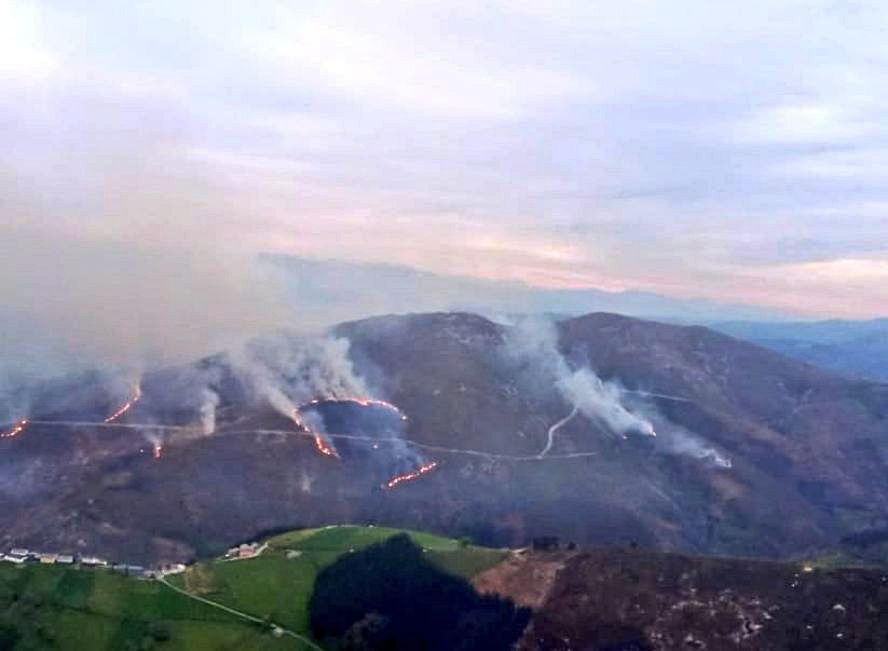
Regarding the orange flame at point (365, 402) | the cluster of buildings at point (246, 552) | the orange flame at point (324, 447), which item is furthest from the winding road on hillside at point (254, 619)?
the orange flame at point (365, 402)

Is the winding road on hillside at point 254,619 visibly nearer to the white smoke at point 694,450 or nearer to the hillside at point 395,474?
the hillside at point 395,474

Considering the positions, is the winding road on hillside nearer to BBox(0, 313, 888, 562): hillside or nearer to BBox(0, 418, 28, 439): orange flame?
BBox(0, 313, 888, 562): hillside

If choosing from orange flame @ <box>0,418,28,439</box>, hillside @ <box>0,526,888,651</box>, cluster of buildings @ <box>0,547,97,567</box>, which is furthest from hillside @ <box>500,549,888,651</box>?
orange flame @ <box>0,418,28,439</box>

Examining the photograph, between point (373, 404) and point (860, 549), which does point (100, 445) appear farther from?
point (860, 549)

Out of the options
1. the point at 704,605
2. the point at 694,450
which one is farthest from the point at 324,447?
the point at 704,605

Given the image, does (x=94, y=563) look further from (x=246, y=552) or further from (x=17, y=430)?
(x=17, y=430)

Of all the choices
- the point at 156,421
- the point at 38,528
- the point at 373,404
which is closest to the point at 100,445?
the point at 156,421
